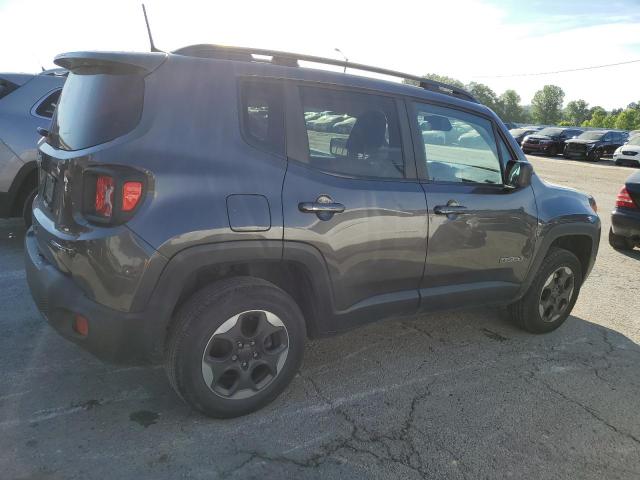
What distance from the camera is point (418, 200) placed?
9.98 feet

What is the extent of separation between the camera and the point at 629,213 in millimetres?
6766

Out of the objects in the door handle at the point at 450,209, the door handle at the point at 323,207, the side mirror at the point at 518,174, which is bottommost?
the door handle at the point at 450,209

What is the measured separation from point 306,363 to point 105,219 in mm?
1672

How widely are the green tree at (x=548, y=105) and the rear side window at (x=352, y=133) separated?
137 meters

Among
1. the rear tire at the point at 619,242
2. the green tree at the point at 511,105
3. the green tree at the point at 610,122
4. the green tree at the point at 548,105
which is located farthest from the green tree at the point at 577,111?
the rear tire at the point at 619,242

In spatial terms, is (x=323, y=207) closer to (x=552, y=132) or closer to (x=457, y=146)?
(x=457, y=146)

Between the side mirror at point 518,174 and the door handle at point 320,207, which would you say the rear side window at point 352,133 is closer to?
the door handle at point 320,207

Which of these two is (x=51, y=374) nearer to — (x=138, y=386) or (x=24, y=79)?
(x=138, y=386)

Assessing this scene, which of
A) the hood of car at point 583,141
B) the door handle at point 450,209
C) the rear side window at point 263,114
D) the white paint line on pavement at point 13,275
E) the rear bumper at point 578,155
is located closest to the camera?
the rear side window at point 263,114

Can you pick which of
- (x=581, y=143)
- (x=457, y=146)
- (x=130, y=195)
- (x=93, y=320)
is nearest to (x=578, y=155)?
(x=581, y=143)

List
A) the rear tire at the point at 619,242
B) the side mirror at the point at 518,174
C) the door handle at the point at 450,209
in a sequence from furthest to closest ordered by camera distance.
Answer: the rear tire at the point at 619,242, the side mirror at the point at 518,174, the door handle at the point at 450,209

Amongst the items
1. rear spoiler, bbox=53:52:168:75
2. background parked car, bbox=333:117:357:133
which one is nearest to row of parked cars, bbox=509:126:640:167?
background parked car, bbox=333:117:357:133

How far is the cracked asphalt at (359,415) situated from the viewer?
2.36 metres

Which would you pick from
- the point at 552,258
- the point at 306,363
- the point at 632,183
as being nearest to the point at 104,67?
the point at 306,363
